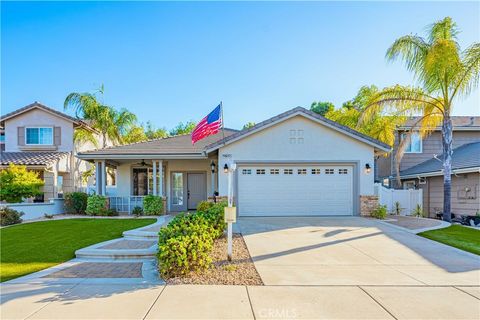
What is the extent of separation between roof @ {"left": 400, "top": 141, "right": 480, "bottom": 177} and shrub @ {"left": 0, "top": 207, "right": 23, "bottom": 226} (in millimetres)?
21039

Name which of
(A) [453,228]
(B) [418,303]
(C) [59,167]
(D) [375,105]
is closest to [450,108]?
(D) [375,105]

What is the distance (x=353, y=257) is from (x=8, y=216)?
46.9 ft

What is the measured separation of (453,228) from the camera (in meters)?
11.5

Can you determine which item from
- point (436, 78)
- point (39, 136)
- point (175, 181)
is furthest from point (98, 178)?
point (436, 78)

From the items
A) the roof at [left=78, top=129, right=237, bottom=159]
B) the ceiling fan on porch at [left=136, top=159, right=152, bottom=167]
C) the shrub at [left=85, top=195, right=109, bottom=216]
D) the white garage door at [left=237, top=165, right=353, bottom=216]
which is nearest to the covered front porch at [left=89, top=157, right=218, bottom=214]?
the ceiling fan on porch at [left=136, top=159, right=152, bottom=167]

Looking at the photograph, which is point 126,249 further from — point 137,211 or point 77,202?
point 77,202

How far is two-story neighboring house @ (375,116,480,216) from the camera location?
588 inches

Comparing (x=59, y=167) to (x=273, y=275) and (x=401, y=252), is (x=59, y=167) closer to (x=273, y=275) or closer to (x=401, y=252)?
(x=273, y=275)

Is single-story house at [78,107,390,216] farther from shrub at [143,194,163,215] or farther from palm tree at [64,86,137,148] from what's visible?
palm tree at [64,86,137,148]

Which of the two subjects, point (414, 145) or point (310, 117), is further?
point (414, 145)

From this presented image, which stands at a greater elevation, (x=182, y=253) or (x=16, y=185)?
(x=16, y=185)

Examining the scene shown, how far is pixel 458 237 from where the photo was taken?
9750 millimetres

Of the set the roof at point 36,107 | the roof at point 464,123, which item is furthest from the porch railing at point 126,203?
the roof at point 464,123

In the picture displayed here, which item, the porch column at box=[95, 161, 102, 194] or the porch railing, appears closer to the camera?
the porch column at box=[95, 161, 102, 194]
